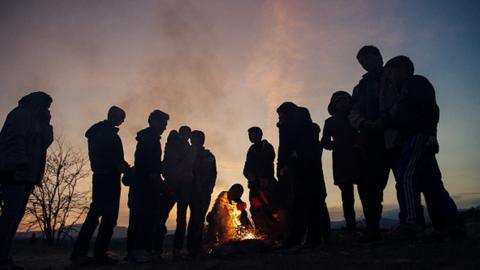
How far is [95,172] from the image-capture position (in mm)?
5828

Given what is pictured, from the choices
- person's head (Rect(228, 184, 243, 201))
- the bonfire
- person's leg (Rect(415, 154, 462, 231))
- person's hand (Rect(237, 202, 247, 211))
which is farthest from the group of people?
person's head (Rect(228, 184, 243, 201))

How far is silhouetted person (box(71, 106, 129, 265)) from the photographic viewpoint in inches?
219

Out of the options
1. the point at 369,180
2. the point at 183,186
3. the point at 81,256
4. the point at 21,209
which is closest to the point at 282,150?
the point at 369,180

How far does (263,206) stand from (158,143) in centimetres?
286

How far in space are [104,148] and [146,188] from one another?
3.15ft

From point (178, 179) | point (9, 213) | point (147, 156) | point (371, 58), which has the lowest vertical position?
point (9, 213)

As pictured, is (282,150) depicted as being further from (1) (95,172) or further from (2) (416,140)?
(1) (95,172)

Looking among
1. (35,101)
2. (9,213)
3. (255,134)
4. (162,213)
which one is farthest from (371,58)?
(9,213)

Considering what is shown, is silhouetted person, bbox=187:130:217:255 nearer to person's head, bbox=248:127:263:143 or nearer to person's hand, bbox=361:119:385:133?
person's head, bbox=248:127:263:143

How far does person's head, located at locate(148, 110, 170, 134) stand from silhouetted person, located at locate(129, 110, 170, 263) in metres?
0.11

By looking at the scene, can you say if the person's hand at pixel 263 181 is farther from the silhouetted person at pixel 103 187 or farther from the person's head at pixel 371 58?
the person's head at pixel 371 58

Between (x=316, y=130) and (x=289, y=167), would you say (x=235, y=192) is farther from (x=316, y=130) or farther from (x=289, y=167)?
(x=316, y=130)

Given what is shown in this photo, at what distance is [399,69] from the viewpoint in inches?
186

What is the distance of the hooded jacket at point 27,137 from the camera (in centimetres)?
516
